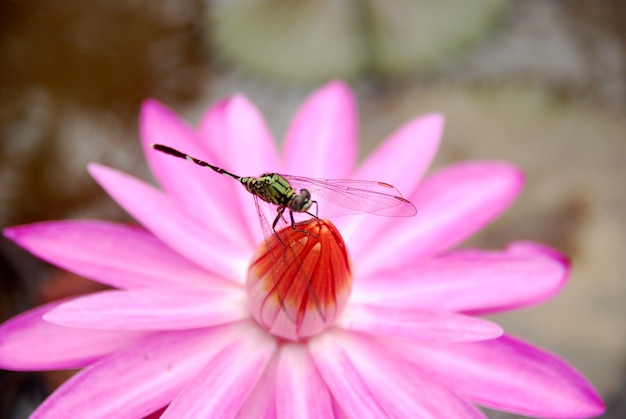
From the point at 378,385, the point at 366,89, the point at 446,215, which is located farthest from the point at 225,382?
the point at 366,89

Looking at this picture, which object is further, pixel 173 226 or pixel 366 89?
pixel 366 89

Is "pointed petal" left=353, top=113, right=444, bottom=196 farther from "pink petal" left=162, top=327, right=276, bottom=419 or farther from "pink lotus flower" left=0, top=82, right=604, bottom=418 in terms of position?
"pink petal" left=162, top=327, right=276, bottom=419

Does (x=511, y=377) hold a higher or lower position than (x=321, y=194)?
lower

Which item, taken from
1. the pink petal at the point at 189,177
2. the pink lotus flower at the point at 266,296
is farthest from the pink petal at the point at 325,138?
the pink petal at the point at 189,177

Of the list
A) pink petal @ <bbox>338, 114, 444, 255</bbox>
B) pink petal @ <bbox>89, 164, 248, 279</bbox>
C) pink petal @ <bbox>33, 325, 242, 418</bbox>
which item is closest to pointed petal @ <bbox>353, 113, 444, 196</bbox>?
pink petal @ <bbox>338, 114, 444, 255</bbox>

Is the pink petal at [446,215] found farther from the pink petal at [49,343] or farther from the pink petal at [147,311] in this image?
the pink petal at [49,343]

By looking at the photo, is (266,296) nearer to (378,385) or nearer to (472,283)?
(378,385)

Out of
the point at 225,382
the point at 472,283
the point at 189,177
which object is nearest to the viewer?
the point at 225,382
